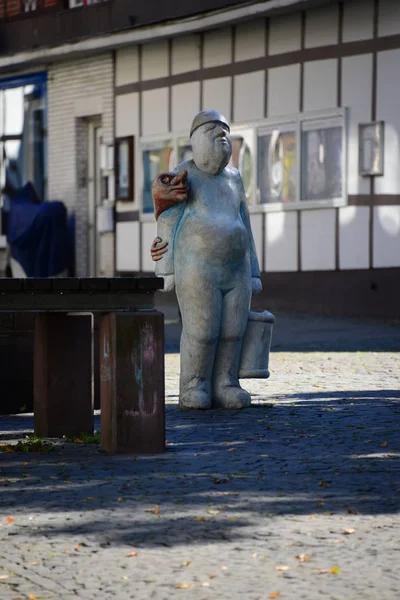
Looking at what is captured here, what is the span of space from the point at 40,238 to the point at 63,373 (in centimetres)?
1754

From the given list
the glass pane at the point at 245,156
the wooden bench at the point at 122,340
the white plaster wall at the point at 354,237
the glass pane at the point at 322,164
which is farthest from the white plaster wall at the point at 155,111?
the wooden bench at the point at 122,340

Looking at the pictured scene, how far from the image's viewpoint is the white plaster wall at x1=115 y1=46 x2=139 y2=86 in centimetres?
2403

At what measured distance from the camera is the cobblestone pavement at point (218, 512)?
462cm

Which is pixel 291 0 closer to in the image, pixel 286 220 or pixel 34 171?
pixel 286 220

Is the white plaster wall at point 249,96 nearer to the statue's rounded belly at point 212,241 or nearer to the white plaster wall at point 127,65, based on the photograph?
the white plaster wall at point 127,65

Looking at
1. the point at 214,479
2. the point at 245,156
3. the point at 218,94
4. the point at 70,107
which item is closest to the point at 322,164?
the point at 245,156

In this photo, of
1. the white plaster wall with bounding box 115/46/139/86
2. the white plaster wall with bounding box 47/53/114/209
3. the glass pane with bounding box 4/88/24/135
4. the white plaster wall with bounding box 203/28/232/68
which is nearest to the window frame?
the white plaster wall with bounding box 203/28/232/68

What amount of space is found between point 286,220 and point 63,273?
6.22 metres

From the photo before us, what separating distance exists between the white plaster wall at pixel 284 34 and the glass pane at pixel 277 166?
111 cm

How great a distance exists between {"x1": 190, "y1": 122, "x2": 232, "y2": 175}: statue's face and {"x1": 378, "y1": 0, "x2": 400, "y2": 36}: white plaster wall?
967 cm

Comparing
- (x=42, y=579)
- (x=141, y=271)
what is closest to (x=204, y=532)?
(x=42, y=579)

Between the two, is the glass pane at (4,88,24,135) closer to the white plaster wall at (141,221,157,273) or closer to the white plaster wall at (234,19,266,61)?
the white plaster wall at (141,221,157,273)

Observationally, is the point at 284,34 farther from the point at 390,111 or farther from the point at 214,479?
the point at 214,479

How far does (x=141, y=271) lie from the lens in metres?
24.0
